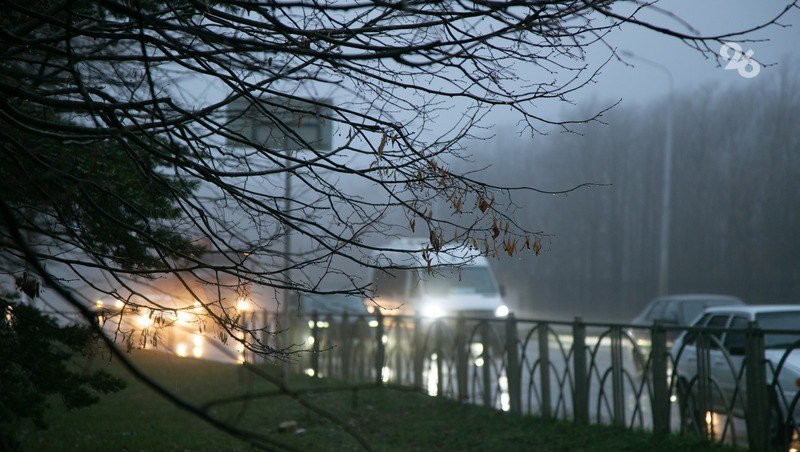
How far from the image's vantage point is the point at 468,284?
20.8 metres

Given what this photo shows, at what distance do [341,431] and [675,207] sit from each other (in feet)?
101

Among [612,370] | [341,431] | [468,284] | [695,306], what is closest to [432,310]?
[468,284]

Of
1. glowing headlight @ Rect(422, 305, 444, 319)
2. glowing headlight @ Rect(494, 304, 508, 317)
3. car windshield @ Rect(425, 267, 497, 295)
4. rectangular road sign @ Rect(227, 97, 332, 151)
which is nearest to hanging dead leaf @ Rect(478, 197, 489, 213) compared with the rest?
rectangular road sign @ Rect(227, 97, 332, 151)

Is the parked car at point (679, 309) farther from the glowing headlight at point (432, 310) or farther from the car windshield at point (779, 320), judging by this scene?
the car windshield at point (779, 320)

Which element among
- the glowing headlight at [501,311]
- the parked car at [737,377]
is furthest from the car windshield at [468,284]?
the parked car at [737,377]

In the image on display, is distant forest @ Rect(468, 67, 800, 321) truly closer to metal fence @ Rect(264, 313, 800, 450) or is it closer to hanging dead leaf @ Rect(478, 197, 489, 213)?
metal fence @ Rect(264, 313, 800, 450)

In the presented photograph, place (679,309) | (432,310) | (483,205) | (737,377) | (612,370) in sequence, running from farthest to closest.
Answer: (432,310) < (679,309) < (612,370) < (737,377) < (483,205)

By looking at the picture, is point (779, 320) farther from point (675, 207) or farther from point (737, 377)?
point (675, 207)

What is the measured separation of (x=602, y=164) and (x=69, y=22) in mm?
36757

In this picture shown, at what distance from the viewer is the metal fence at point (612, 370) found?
6.54 m

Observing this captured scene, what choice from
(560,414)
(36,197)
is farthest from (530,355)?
(36,197)

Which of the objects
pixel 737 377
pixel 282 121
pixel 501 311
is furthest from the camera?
pixel 501 311

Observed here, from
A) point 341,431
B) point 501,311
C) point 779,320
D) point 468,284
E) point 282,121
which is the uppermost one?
point 282,121

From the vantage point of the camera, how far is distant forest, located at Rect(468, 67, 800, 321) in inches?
1210
